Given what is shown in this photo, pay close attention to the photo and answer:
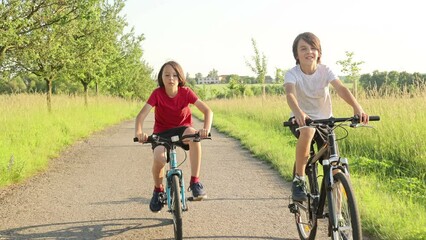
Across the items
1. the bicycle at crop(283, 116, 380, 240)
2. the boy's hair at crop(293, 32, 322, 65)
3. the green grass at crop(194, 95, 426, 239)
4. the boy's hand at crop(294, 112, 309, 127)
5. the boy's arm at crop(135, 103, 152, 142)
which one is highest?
the boy's hair at crop(293, 32, 322, 65)

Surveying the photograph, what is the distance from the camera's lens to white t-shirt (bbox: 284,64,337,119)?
13.0 feet

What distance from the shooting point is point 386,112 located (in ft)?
32.9

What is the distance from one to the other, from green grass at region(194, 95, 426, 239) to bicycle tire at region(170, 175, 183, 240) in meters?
1.75

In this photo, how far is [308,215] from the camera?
3.87 metres

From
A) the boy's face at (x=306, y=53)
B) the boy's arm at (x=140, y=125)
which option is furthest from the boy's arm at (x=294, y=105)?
the boy's arm at (x=140, y=125)

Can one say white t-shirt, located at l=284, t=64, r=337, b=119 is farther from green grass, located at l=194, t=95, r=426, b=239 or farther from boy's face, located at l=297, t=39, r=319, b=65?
green grass, located at l=194, t=95, r=426, b=239

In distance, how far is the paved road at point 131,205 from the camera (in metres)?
4.57

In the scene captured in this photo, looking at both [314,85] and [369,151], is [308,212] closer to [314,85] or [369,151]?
[314,85]

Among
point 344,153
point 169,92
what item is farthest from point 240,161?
point 169,92

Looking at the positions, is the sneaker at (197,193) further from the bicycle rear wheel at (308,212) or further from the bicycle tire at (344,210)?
the bicycle tire at (344,210)

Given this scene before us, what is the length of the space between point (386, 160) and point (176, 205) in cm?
522

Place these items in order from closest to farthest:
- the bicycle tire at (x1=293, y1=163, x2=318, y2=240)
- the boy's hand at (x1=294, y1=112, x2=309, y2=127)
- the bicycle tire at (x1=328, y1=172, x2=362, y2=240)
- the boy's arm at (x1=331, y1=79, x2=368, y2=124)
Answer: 1. the bicycle tire at (x1=328, y1=172, x2=362, y2=240)
2. the boy's hand at (x1=294, y1=112, x2=309, y2=127)
3. the boy's arm at (x1=331, y1=79, x2=368, y2=124)
4. the bicycle tire at (x1=293, y1=163, x2=318, y2=240)

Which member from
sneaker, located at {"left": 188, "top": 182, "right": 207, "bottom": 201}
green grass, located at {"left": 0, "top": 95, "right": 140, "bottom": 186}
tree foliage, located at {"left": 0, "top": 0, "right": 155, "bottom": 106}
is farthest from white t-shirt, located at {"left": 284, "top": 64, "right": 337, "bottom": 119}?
tree foliage, located at {"left": 0, "top": 0, "right": 155, "bottom": 106}

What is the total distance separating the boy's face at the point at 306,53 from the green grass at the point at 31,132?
17.0 ft
